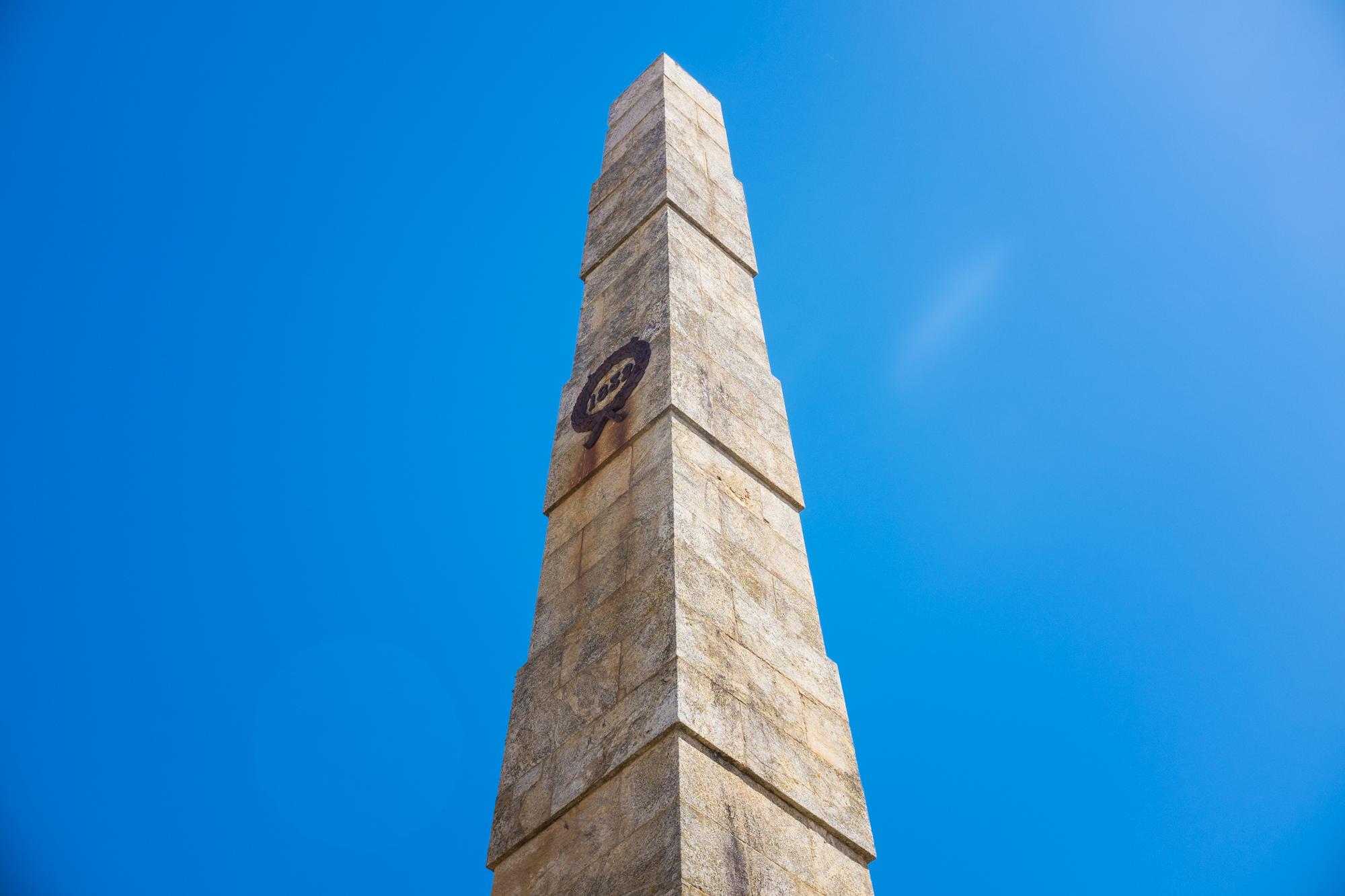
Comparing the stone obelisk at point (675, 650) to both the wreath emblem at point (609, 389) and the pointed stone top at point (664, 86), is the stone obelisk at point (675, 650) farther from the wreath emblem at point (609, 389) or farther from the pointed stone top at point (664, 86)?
the pointed stone top at point (664, 86)

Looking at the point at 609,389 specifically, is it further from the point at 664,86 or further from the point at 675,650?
the point at 664,86

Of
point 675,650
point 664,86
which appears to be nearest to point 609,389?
point 675,650

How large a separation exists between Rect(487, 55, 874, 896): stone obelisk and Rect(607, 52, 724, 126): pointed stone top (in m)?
3.85

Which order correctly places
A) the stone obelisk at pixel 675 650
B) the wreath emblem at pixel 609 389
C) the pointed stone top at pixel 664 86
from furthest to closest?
the pointed stone top at pixel 664 86, the wreath emblem at pixel 609 389, the stone obelisk at pixel 675 650

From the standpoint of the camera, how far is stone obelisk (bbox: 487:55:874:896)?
13.8 feet

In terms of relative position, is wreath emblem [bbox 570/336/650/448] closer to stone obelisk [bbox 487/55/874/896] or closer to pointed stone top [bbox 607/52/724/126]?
stone obelisk [bbox 487/55/874/896]

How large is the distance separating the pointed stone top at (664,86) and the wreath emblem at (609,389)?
4.76 m

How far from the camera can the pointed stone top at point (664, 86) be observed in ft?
37.0

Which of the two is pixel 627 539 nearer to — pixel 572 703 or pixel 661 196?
pixel 572 703

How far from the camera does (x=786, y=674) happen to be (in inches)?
203

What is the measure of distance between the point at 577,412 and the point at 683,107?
476 centimetres

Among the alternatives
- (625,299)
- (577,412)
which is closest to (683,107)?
(625,299)

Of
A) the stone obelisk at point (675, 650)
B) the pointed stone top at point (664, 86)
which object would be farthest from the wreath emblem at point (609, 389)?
the pointed stone top at point (664, 86)

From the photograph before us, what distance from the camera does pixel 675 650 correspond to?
463 cm
